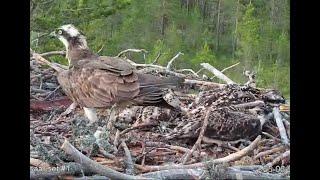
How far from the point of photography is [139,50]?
2.76 m

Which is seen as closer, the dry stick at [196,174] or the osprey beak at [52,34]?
the dry stick at [196,174]

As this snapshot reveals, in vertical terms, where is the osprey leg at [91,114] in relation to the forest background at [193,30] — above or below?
below

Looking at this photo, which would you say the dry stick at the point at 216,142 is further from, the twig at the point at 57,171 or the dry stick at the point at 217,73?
the twig at the point at 57,171

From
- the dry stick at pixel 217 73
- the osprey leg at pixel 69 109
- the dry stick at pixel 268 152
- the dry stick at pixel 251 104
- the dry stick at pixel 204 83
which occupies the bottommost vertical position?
the dry stick at pixel 268 152

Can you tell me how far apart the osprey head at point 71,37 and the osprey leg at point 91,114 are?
0.23 m

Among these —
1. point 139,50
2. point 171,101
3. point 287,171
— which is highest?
point 139,50

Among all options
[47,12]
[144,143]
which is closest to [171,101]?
[144,143]

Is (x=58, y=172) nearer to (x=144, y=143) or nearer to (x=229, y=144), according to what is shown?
(x=144, y=143)

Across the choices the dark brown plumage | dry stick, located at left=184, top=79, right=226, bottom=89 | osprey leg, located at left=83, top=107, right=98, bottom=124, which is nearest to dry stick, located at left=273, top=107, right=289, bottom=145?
dry stick, located at left=184, top=79, right=226, bottom=89

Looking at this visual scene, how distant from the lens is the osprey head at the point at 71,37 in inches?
108

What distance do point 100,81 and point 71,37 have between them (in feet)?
0.66

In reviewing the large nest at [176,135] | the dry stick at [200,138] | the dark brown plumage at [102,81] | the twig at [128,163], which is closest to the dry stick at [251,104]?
the large nest at [176,135]

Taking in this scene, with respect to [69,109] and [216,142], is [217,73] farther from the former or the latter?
[69,109]
